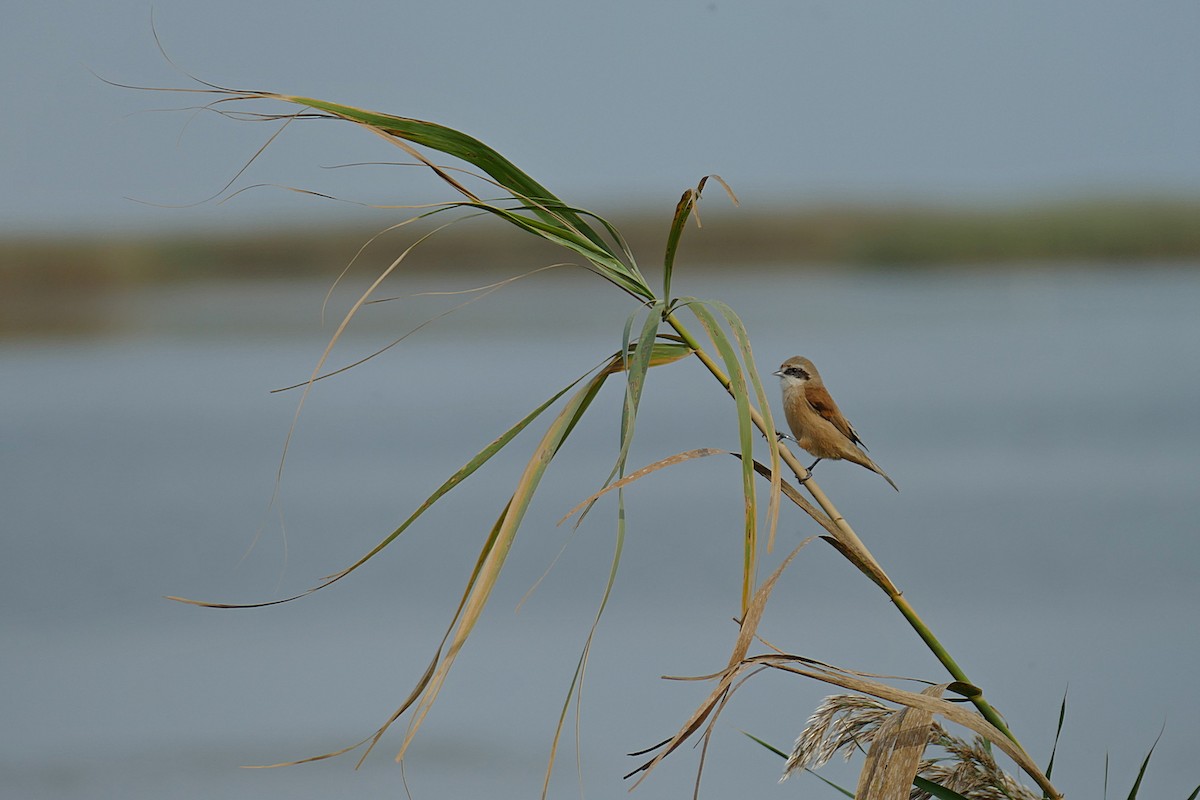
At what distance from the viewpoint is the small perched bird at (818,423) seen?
5.83 ft

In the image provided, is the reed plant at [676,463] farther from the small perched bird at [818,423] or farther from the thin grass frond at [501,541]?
the small perched bird at [818,423]

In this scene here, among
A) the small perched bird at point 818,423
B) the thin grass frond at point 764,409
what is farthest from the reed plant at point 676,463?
the small perched bird at point 818,423

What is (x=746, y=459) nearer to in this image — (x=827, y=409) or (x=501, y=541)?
(x=501, y=541)

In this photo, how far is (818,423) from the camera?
1.79m

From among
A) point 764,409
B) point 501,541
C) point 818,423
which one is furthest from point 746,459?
point 818,423

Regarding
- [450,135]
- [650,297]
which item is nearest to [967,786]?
[650,297]

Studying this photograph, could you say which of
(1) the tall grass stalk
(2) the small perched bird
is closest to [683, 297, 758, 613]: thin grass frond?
(1) the tall grass stalk

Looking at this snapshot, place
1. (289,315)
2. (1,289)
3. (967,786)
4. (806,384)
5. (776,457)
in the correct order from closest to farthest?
(776,457), (967,786), (806,384), (289,315), (1,289)

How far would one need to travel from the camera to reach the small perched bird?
178cm

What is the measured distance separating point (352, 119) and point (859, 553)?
1.80 feet

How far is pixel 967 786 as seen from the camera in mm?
1007

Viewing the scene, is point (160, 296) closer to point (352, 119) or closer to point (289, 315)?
point (289, 315)

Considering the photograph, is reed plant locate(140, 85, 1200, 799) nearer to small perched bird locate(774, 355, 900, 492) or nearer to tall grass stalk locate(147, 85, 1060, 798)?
tall grass stalk locate(147, 85, 1060, 798)

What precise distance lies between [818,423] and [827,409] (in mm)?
35
